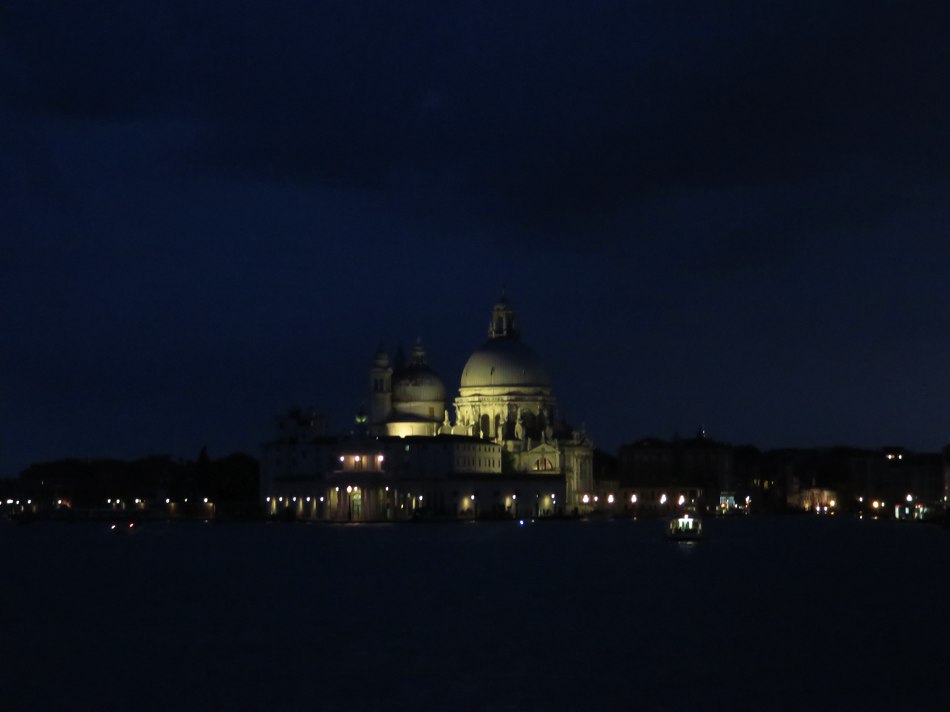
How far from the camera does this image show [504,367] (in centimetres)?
13762

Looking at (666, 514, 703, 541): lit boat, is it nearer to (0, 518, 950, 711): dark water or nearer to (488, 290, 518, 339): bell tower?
(0, 518, 950, 711): dark water

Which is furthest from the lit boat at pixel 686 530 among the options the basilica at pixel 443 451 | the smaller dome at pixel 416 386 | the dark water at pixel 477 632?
the smaller dome at pixel 416 386

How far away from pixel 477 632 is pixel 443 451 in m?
85.8

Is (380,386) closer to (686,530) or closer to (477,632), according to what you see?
(686,530)

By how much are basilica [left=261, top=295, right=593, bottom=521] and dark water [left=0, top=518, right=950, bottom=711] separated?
52.9 meters

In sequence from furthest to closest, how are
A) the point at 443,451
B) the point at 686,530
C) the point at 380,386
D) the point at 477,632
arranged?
the point at 380,386, the point at 443,451, the point at 686,530, the point at 477,632

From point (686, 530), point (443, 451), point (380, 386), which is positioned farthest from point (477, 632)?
point (380, 386)

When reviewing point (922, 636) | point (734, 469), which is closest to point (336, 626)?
point (922, 636)

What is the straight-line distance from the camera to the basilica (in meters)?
122

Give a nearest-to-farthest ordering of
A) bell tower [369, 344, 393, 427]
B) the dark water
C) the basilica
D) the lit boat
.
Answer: the dark water, the lit boat, the basilica, bell tower [369, 344, 393, 427]

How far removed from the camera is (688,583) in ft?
168

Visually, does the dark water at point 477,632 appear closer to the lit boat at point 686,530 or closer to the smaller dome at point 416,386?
the lit boat at point 686,530

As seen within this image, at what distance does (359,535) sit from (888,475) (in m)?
78.6

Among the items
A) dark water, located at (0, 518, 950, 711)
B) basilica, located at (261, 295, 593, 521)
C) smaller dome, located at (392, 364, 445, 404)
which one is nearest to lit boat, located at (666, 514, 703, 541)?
dark water, located at (0, 518, 950, 711)
